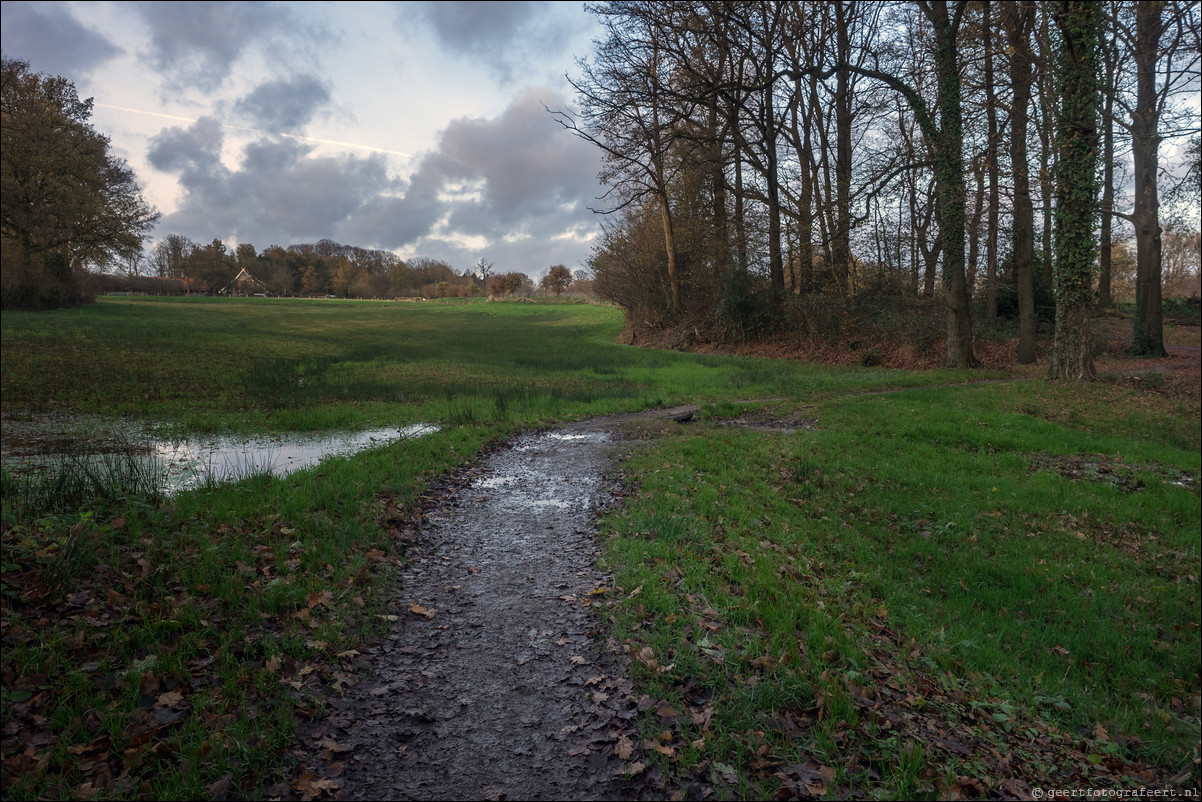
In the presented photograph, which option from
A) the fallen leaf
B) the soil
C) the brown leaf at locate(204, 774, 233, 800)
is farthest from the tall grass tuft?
the brown leaf at locate(204, 774, 233, 800)

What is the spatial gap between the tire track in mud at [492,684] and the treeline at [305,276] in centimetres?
7657

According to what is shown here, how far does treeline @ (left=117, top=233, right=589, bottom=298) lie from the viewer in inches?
3474

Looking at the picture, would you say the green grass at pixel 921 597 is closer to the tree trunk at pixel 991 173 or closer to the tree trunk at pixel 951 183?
the tree trunk at pixel 951 183

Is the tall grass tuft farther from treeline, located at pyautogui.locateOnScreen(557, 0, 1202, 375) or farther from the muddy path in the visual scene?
treeline, located at pyautogui.locateOnScreen(557, 0, 1202, 375)

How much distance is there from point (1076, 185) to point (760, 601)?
1618cm

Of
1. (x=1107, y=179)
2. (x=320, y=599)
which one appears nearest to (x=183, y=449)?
(x=320, y=599)

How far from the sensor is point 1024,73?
18734 mm

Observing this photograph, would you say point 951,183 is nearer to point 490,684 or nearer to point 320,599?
point 490,684

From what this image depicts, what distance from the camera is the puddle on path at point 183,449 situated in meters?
8.58

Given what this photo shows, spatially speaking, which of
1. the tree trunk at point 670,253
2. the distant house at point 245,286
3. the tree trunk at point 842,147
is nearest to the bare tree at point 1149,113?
the tree trunk at point 842,147

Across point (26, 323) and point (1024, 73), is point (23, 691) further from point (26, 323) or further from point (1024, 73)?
point (26, 323)

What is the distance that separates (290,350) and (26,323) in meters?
14.2

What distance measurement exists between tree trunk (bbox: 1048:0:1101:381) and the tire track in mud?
15123 mm

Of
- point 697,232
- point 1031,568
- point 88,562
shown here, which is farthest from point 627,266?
point 88,562
